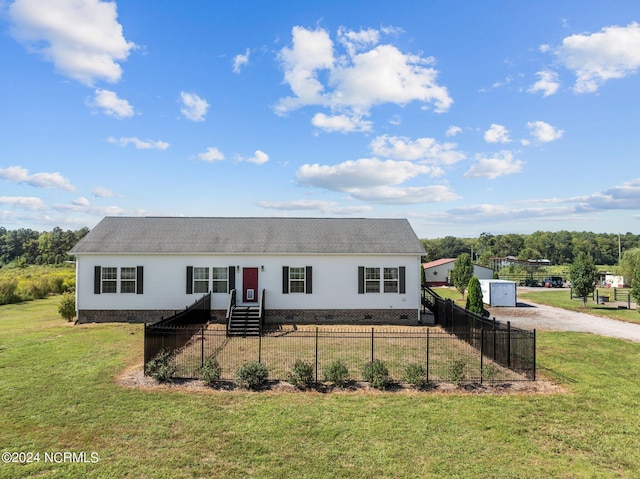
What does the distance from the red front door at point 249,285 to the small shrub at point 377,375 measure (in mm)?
10467

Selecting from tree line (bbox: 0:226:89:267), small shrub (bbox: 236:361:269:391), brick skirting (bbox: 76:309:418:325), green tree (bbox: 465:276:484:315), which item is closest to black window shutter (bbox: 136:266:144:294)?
brick skirting (bbox: 76:309:418:325)

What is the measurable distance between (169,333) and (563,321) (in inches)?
852

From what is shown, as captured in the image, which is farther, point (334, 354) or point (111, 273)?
point (111, 273)

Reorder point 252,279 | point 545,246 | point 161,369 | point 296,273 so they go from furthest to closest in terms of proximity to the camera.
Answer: point 545,246 < point 296,273 < point 252,279 < point 161,369

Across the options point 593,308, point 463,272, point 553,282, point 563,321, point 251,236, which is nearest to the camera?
point 251,236

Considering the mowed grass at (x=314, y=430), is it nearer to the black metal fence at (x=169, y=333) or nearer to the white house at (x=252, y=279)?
the black metal fence at (x=169, y=333)

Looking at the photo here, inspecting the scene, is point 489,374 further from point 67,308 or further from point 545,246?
point 545,246

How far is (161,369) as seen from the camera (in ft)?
33.8

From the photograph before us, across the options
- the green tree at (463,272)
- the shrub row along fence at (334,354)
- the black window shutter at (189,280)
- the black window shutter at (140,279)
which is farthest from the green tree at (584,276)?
the black window shutter at (140,279)

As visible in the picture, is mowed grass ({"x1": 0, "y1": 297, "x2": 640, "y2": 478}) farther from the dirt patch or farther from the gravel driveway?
the gravel driveway

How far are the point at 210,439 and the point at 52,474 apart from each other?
2.53 meters

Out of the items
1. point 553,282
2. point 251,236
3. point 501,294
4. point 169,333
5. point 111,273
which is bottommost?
point 553,282

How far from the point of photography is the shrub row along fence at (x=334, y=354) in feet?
36.3

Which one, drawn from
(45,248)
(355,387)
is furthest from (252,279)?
(45,248)
